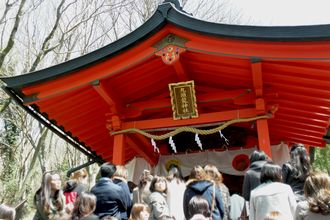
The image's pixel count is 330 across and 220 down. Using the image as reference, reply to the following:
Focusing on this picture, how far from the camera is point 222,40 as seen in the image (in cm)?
469

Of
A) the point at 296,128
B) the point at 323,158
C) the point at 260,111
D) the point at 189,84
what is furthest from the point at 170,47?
the point at 323,158

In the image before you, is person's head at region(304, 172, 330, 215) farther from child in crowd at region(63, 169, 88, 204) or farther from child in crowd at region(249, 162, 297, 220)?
child in crowd at region(63, 169, 88, 204)

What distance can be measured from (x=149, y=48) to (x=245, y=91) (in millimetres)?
2230

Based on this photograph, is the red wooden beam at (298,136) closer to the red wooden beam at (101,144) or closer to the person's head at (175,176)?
the person's head at (175,176)

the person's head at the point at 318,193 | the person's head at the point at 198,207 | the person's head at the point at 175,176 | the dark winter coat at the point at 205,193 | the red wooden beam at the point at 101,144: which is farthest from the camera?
the red wooden beam at the point at 101,144

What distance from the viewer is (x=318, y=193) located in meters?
2.27

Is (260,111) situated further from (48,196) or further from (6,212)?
(6,212)

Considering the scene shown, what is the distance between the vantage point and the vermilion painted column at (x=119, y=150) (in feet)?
19.6

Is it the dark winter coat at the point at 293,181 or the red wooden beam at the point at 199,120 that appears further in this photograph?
the red wooden beam at the point at 199,120

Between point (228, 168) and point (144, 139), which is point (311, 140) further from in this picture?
point (144, 139)

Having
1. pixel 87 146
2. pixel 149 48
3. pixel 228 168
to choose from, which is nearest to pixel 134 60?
pixel 149 48

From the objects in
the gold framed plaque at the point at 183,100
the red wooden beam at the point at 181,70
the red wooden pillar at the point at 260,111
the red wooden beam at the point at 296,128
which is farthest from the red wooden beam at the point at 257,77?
the red wooden beam at the point at 296,128

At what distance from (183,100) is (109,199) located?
3079mm

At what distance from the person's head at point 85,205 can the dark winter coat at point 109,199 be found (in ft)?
0.83
